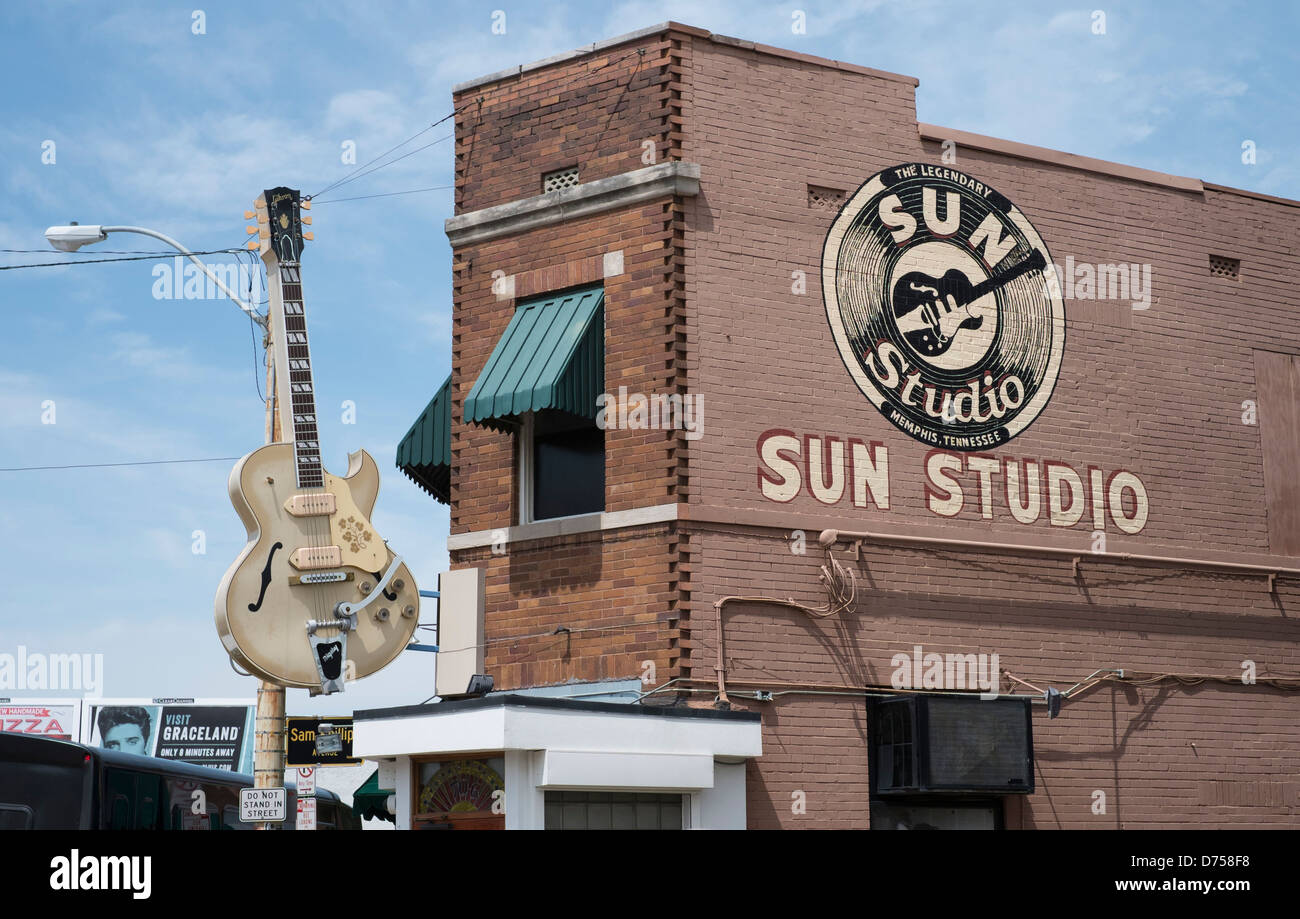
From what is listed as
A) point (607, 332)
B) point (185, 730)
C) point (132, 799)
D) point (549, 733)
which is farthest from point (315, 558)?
point (185, 730)

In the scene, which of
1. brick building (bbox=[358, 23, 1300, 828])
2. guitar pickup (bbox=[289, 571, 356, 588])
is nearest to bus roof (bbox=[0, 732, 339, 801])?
guitar pickup (bbox=[289, 571, 356, 588])

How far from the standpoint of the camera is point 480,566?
50.7 ft

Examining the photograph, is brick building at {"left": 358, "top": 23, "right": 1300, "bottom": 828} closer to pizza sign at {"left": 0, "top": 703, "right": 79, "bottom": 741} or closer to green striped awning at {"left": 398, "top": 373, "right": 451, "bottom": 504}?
green striped awning at {"left": 398, "top": 373, "right": 451, "bottom": 504}

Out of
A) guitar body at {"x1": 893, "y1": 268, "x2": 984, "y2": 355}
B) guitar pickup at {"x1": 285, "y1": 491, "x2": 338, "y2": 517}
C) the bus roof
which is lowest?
the bus roof

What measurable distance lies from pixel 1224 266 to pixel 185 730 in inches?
1952

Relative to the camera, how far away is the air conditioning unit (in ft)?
45.9

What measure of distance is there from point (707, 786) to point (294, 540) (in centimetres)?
518

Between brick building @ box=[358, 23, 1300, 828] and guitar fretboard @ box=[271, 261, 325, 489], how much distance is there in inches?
57.9

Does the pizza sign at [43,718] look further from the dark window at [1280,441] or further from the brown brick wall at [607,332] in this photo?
the dark window at [1280,441]

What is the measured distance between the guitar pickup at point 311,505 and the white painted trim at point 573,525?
1344mm

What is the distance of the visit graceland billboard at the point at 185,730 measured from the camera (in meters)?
57.8

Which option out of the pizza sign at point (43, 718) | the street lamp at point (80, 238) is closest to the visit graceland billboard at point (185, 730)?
the pizza sign at point (43, 718)

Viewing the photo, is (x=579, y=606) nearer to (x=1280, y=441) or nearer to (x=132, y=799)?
(x=132, y=799)
